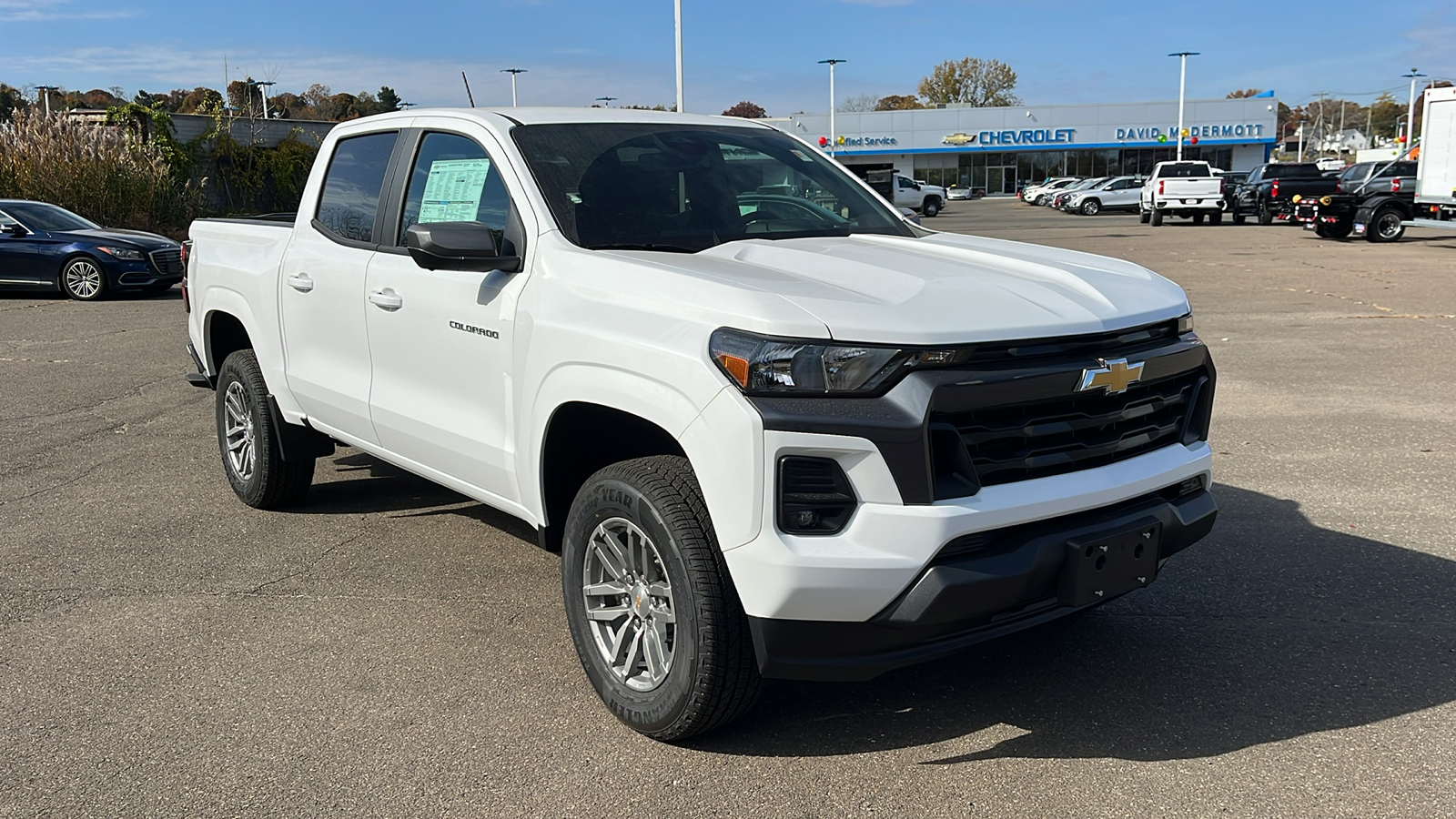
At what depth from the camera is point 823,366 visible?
9.82 ft

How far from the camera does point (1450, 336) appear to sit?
11266 mm

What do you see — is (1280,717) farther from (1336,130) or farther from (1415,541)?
(1336,130)

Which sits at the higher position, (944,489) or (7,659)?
(944,489)

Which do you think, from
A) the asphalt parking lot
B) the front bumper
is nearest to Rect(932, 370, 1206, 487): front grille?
the front bumper

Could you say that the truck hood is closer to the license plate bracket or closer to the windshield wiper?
the windshield wiper

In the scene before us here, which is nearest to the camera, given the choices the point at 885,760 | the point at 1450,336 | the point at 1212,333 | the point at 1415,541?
the point at 885,760

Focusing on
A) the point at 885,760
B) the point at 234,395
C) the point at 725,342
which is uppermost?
the point at 725,342

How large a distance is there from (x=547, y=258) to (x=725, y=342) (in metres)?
0.98

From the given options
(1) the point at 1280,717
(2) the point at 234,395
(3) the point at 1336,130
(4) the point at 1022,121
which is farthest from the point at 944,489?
(3) the point at 1336,130

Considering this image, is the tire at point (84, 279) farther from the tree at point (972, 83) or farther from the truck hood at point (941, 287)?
the tree at point (972, 83)

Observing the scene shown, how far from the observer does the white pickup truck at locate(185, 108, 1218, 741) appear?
2.99 m

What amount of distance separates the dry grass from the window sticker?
21.4 metres

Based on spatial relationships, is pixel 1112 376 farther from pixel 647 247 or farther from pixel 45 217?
pixel 45 217

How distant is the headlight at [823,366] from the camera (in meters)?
2.99
